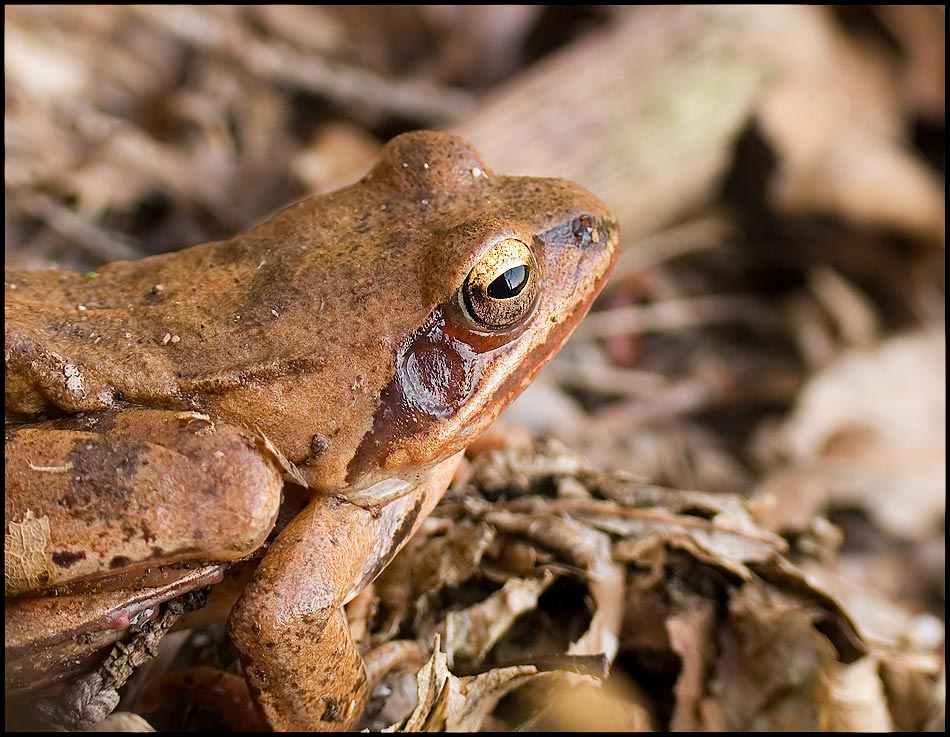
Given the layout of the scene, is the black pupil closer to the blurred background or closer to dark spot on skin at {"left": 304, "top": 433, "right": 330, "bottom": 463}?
dark spot on skin at {"left": 304, "top": 433, "right": 330, "bottom": 463}

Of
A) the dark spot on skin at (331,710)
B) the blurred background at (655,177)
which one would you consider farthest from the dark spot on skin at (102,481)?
the blurred background at (655,177)

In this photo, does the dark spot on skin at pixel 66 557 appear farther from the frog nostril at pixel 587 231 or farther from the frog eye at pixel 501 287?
the frog nostril at pixel 587 231

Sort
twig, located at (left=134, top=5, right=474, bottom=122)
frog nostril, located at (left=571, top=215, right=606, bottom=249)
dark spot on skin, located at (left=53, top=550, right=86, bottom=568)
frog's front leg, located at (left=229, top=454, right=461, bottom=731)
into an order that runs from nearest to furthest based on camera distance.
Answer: dark spot on skin, located at (left=53, top=550, right=86, bottom=568)
frog's front leg, located at (left=229, top=454, right=461, bottom=731)
frog nostril, located at (left=571, top=215, right=606, bottom=249)
twig, located at (left=134, top=5, right=474, bottom=122)

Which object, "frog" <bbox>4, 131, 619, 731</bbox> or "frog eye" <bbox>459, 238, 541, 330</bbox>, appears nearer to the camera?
"frog" <bbox>4, 131, 619, 731</bbox>

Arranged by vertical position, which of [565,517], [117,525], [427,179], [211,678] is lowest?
[211,678]

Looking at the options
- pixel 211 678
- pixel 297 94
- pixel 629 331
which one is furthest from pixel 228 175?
pixel 211 678

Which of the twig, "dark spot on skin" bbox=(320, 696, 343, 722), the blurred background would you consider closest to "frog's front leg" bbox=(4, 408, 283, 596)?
"dark spot on skin" bbox=(320, 696, 343, 722)

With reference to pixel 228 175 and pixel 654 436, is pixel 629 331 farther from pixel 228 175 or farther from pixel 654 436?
pixel 228 175

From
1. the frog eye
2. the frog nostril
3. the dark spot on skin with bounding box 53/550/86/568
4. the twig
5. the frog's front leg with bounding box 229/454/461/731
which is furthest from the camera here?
the twig
